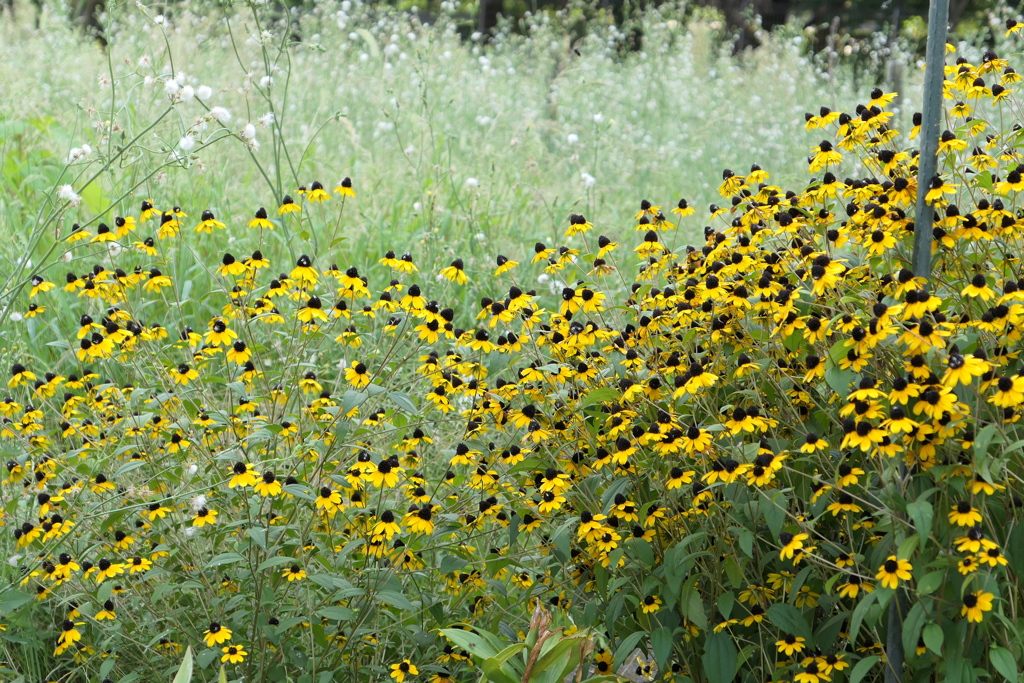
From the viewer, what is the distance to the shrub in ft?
5.52

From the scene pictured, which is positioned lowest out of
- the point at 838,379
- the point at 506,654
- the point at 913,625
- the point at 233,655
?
the point at 233,655

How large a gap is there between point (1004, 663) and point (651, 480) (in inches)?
27.6

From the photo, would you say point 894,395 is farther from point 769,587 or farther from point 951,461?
point 769,587

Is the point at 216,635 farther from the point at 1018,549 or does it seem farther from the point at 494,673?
the point at 1018,549

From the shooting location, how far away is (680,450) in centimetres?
189

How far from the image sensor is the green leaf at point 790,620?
179cm

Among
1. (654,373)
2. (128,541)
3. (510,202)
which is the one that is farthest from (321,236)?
(654,373)

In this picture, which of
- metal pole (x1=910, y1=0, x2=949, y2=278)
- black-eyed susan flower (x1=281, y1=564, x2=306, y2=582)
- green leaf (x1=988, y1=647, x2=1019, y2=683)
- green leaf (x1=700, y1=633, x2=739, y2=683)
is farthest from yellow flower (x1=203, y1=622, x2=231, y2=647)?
metal pole (x1=910, y1=0, x2=949, y2=278)

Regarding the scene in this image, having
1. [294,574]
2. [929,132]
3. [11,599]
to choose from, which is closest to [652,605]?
[294,574]

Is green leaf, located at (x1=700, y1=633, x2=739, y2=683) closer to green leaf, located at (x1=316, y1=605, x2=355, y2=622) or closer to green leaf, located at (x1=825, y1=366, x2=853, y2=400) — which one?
green leaf, located at (x1=825, y1=366, x2=853, y2=400)

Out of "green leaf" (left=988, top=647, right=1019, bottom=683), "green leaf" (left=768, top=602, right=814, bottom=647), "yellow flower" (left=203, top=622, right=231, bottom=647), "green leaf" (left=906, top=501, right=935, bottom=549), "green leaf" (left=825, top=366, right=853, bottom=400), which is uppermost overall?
Answer: "green leaf" (left=825, top=366, right=853, bottom=400)

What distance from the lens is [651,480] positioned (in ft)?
6.42

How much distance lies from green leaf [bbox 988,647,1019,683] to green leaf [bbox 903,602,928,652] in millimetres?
120

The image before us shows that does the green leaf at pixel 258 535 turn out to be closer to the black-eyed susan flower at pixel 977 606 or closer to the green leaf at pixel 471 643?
the green leaf at pixel 471 643
